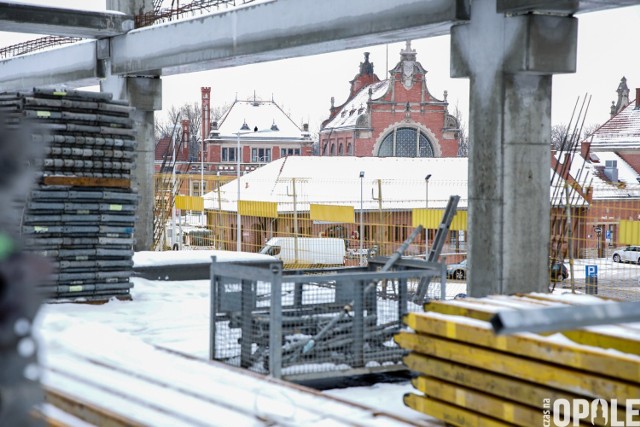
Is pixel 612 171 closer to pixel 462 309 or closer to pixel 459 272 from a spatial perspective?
pixel 459 272

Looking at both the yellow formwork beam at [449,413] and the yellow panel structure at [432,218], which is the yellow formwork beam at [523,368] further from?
the yellow panel structure at [432,218]

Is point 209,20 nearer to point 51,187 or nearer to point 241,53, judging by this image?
point 241,53

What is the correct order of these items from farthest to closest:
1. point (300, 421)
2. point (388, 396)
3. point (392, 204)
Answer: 1. point (392, 204)
2. point (388, 396)
3. point (300, 421)

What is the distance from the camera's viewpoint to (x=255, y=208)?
31234 millimetres

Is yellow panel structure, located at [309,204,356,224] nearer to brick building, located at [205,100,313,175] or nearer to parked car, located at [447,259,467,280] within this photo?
parked car, located at [447,259,467,280]

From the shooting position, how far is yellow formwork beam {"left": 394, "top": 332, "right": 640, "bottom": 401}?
6035mm

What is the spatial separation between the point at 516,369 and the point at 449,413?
3.07 ft

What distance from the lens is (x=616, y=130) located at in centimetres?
7756

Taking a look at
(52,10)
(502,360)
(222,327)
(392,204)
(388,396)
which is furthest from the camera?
(392,204)

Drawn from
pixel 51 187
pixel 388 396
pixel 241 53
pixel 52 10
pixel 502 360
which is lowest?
pixel 388 396

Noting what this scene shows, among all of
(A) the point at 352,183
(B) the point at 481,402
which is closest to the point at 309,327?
(B) the point at 481,402

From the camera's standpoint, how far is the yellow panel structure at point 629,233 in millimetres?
16455

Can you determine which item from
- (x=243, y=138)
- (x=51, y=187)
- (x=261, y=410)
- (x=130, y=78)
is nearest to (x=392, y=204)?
(x=130, y=78)

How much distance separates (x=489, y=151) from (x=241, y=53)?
644cm
